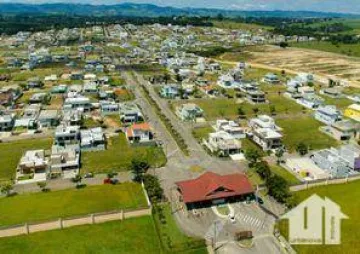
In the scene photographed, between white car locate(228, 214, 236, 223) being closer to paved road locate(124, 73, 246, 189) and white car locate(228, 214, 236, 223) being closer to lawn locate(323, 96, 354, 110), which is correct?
paved road locate(124, 73, 246, 189)

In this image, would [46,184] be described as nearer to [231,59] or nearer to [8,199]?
[8,199]

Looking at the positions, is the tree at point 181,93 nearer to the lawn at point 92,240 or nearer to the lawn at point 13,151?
the lawn at point 13,151

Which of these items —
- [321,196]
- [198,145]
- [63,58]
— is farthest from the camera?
[63,58]

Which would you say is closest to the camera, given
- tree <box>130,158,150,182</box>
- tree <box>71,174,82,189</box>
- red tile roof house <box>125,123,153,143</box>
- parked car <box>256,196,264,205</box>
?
parked car <box>256,196,264,205</box>

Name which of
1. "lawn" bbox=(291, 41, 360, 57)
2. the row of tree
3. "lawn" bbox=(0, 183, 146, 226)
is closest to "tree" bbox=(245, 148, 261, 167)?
the row of tree

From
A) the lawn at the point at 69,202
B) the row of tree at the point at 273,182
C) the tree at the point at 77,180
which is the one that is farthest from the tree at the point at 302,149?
the tree at the point at 77,180

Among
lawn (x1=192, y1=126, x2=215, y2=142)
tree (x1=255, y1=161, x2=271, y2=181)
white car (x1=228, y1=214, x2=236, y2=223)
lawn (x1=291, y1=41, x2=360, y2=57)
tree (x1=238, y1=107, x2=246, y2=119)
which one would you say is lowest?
white car (x1=228, y1=214, x2=236, y2=223)

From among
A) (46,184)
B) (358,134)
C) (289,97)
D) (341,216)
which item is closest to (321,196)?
(341,216)

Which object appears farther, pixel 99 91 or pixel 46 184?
pixel 99 91
